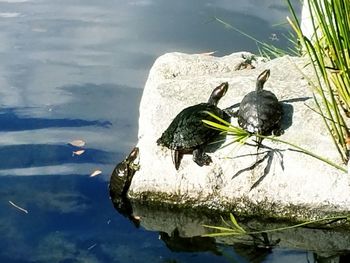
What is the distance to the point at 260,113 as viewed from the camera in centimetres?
455

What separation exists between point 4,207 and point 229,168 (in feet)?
5.07

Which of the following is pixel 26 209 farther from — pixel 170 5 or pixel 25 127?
pixel 170 5

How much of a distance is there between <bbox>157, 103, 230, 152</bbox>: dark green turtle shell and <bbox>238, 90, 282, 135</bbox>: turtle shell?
195 millimetres

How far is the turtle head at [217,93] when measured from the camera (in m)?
4.88

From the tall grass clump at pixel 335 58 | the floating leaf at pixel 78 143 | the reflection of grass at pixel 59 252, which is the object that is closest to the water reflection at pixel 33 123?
the floating leaf at pixel 78 143

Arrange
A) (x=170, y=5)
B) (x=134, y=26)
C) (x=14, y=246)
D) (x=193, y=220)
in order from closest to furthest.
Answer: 1. (x=14, y=246)
2. (x=193, y=220)
3. (x=134, y=26)
4. (x=170, y=5)

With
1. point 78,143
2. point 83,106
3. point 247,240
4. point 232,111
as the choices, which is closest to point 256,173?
point 247,240

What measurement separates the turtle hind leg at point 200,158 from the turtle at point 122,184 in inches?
16.6

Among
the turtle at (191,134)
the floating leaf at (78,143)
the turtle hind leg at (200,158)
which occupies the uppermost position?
the turtle at (191,134)

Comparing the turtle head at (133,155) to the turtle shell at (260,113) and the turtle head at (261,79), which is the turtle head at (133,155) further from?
the turtle head at (261,79)

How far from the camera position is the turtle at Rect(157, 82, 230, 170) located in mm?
4590

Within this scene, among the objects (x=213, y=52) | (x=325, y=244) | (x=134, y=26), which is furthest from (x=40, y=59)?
(x=325, y=244)

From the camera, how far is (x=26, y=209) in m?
4.56

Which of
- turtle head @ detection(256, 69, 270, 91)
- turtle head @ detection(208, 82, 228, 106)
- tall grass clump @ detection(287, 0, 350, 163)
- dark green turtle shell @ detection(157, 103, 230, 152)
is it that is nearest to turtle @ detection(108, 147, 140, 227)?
dark green turtle shell @ detection(157, 103, 230, 152)
